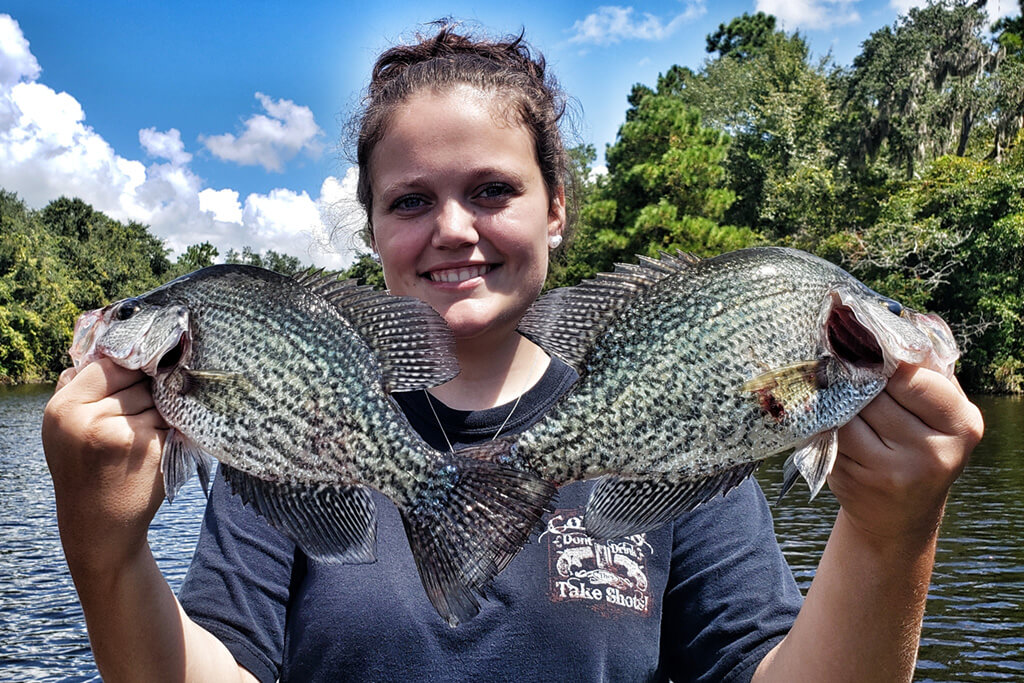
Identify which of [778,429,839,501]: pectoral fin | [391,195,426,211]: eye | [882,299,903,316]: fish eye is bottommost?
[778,429,839,501]: pectoral fin

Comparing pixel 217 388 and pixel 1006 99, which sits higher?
pixel 1006 99

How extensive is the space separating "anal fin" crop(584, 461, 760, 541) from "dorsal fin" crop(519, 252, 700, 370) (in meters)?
0.33

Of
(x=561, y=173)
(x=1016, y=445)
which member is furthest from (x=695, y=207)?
(x=561, y=173)

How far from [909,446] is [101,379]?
1.92m

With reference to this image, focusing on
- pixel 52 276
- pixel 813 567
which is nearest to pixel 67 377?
pixel 813 567

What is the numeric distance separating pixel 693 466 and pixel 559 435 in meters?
0.34

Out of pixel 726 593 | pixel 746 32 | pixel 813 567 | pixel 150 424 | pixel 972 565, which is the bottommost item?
pixel 972 565

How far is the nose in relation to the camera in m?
2.44

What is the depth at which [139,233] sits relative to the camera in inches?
2844

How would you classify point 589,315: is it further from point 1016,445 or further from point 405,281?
point 1016,445

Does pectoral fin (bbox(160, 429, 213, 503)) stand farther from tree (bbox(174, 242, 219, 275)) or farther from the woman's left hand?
tree (bbox(174, 242, 219, 275))

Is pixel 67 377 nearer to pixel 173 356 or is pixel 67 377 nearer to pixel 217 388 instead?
pixel 173 356

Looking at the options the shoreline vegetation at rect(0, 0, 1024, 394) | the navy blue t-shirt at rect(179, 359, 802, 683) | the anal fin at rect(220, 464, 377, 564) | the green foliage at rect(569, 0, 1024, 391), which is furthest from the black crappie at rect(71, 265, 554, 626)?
the green foliage at rect(569, 0, 1024, 391)

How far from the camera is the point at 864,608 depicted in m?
2.12
